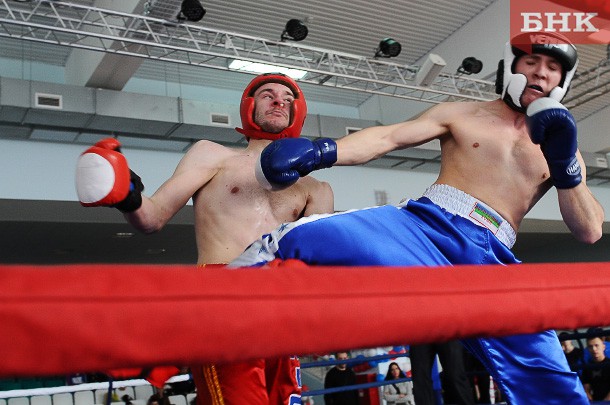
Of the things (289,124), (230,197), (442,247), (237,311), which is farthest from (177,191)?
(237,311)

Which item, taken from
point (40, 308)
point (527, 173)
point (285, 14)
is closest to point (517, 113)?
point (527, 173)

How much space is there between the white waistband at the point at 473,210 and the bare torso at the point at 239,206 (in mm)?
607

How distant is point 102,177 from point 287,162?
18.3 inches

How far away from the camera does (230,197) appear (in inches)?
82.1

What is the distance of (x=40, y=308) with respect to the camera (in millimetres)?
555

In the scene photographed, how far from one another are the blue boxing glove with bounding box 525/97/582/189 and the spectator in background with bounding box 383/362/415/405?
4.23 meters

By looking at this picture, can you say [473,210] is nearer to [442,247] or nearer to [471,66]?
[442,247]

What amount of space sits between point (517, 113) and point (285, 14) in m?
6.06

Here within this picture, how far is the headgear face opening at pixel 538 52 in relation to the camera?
5.84ft

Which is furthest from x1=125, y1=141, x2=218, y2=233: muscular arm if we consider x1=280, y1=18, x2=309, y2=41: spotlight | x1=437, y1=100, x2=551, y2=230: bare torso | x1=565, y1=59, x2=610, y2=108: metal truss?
x1=565, y1=59, x2=610, y2=108: metal truss

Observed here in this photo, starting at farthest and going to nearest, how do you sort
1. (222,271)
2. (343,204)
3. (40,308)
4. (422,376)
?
(343,204) < (422,376) < (222,271) < (40,308)

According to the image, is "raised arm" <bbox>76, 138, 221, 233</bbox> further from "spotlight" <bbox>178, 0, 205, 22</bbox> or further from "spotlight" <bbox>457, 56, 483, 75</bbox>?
"spotlight" <bbox>457, 56, 483, 75</bbox>

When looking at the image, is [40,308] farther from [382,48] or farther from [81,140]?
[81,140]

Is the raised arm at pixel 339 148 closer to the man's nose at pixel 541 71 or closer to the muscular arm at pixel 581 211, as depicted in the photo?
the man's nose at pixel 541 71
